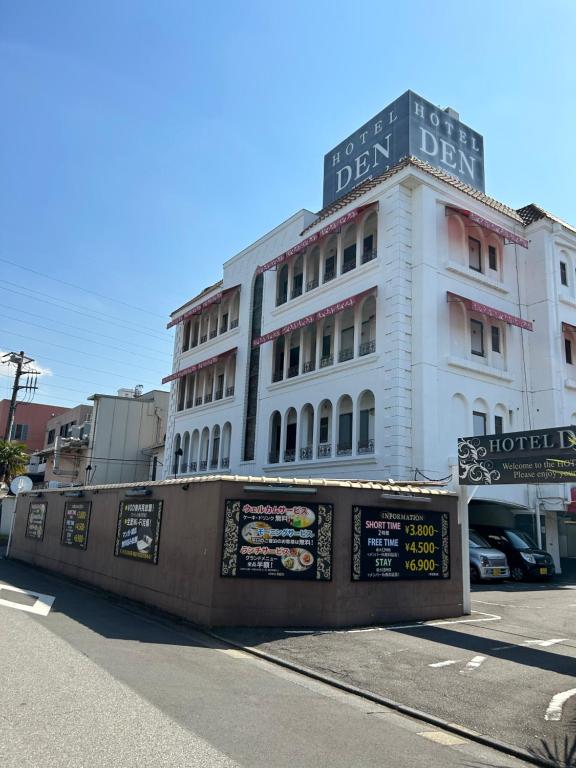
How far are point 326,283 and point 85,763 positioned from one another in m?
22.5

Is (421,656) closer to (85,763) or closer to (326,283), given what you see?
(85,763)

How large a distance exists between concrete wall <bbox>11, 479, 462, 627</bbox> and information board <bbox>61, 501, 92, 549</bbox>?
160 inches

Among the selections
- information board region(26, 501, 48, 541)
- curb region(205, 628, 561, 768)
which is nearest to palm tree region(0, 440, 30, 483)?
information board region(26, 501, 48, 541)

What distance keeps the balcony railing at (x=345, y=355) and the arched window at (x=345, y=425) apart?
1.60m

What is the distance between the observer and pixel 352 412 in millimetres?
23812

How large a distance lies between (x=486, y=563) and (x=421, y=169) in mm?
14294

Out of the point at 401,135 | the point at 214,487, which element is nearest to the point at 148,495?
the point at 214,487

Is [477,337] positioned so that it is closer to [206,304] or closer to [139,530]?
[206,304]

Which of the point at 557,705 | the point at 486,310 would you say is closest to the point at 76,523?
the point at 557,705

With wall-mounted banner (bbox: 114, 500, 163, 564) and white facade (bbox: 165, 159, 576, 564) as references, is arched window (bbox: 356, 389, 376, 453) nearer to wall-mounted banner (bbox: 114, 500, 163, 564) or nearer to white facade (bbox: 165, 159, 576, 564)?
white facade (bbox: 165, 159, 576, 564)

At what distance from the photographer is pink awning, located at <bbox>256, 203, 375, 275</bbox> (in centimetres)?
2338

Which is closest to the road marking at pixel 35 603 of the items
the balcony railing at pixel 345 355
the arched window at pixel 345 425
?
the arched window at pixel 345 425

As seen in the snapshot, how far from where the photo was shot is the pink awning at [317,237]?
76.7 feet

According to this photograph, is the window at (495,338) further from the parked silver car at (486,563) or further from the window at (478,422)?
the parked silver car at (486,563)
